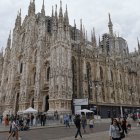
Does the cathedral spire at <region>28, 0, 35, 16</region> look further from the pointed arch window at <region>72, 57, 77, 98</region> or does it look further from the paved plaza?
the paved plaza

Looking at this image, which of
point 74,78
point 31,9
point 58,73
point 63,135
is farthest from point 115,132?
point 31,9

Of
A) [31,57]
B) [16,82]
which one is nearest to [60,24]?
[31,57]

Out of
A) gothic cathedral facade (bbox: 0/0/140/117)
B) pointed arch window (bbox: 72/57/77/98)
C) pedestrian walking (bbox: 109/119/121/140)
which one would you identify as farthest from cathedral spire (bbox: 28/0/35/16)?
pedestrian walking (bbox: 109/119/121/140)

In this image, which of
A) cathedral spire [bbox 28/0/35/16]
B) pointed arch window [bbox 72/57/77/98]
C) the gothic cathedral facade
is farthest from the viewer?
cathedral spire [bbox 28/0/35/16]

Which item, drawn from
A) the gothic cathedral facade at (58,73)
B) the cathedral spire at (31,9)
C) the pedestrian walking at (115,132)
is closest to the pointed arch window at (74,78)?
the gothic cathedral facade at (58,73)

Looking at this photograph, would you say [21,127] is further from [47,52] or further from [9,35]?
[9,35]

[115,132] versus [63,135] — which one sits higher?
[115,132]

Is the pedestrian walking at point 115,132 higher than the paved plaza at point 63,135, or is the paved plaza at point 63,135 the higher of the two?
the pedestrian walking at point 115,132

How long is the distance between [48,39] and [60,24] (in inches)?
249

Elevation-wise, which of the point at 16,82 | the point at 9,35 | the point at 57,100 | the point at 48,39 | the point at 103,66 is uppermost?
the point at 9,35

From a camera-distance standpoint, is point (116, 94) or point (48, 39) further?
point (116, 94)

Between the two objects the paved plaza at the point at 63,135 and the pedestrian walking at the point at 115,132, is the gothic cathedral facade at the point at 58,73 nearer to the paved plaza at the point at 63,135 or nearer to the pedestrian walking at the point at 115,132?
the paved plaza at the point at 63,135

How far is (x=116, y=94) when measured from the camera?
1753 inches

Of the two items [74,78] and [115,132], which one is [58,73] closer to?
[74,78]
